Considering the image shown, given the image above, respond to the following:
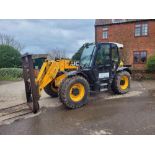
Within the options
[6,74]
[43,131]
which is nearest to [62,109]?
[43,131]

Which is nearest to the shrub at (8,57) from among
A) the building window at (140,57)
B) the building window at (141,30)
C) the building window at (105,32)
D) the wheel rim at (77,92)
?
the building window at (105,32)

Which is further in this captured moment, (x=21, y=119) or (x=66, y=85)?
(x=66, y=85)

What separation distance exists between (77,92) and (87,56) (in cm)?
180

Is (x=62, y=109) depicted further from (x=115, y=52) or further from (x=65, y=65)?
(x=115, y=52)

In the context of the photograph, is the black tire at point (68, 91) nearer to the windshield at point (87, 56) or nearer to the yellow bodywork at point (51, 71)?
the yellow bodywork at point (51, 71)

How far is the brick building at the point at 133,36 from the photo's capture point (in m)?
19.7

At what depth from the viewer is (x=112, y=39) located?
846 inches

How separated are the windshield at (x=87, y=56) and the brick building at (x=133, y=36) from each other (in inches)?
477

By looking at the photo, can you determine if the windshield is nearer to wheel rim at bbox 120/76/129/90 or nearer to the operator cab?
the operator cab

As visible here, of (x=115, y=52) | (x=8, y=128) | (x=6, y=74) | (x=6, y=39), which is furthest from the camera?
(x=6, y=39)

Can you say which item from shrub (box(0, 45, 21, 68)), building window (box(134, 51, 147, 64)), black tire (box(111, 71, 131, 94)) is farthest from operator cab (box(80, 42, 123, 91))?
shrub (box(0, 45, 21, 68))

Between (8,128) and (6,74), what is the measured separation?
15.7 metres

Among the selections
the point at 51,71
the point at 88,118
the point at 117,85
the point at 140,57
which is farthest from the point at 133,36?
the point at 88,118

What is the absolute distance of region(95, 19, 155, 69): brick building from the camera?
19656 mm
